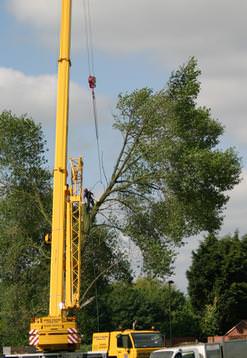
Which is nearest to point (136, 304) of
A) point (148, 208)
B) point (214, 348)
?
point (148, 208)

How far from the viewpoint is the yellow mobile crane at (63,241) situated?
2978 cm

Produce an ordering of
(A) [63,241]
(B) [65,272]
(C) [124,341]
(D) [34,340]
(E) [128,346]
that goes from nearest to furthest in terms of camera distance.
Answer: (D) [34,340] → (E) [128,346] → (C) [124,341] → (A) [63,241] → (B) [65,272]

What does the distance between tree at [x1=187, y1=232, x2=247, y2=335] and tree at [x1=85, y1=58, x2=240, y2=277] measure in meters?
9.62

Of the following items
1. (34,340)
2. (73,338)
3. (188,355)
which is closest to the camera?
(188,355)

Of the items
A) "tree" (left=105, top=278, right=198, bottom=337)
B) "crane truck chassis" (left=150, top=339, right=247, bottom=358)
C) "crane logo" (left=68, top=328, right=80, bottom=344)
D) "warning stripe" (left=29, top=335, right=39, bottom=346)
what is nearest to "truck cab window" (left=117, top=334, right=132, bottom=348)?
"crane logo" (left=68, top=328, right=80, bottom=344)

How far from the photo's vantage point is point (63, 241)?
31797 millimetres

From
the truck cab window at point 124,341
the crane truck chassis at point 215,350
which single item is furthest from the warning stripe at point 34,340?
the crane truck chassis at point 215,350

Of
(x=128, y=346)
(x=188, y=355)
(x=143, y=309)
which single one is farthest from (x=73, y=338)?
(x=143, y=309)

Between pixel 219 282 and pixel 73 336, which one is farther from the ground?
pixel 219 282

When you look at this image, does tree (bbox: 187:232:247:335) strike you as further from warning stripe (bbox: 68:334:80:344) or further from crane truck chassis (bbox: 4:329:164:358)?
warning stripe (bbox: 68:334:80:344)

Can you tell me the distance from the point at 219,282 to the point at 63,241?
26545 millimetres

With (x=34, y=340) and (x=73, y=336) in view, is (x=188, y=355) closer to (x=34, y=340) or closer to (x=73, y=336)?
(x=73, y=336)

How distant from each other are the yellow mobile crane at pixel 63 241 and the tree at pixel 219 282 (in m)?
22.6

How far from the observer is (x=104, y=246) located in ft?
154
